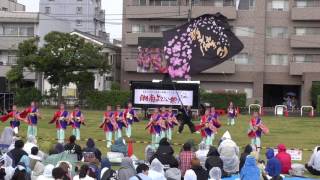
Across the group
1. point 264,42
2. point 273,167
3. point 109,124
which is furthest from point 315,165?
point 264,42

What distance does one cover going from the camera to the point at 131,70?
5834cm

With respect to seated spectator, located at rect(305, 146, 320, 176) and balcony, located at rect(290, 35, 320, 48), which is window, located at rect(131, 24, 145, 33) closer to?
balcony, located at rect(290, 35, 320, 48)

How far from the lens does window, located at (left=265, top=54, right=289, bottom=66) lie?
5606cm

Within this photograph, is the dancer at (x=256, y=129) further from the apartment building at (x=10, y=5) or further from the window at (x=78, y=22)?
the window at (x=78, y=22)

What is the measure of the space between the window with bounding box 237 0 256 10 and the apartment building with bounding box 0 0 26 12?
31.2 m

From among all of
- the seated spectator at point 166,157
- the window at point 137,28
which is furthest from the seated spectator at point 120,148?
the window at point 137,28

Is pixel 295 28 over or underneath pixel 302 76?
over

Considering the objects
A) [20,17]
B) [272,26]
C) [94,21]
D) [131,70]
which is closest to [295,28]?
[272,26]

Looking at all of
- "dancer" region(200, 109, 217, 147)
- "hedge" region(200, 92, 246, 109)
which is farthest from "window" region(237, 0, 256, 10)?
"dancer" region(200, 109, 217, 147)

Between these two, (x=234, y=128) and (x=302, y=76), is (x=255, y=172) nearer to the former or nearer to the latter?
(x=234, y=128)

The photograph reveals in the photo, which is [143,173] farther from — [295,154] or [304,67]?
[304,67]

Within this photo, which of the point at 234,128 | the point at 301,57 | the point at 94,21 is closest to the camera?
the point at 234,128

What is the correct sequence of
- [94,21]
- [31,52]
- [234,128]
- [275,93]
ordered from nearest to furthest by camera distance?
[234,128]
[31,52]
[275,93]
[94,21]

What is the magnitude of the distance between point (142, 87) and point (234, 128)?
640cm
